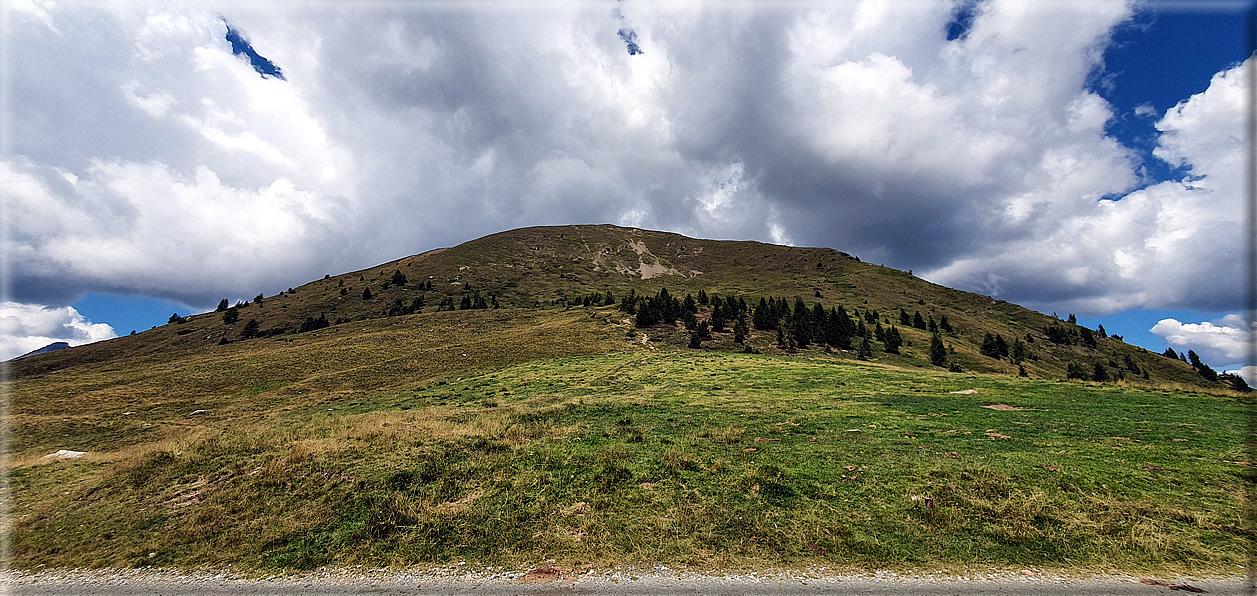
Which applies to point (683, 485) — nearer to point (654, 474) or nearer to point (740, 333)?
point (654, 474)

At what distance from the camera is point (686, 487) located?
1152 centimetres

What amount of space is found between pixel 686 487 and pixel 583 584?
466 centimetres

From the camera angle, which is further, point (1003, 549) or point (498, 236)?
point (498, 236)

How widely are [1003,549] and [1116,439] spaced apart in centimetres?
1123

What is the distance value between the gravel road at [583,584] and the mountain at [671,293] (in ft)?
115

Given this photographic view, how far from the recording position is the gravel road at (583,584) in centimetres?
704

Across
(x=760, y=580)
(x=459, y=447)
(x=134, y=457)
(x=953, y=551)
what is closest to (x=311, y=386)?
(x=134, y=457)

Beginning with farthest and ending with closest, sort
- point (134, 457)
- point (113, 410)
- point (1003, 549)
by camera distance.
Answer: point (113, 410) < point (134, 457) < point (1003, 549)

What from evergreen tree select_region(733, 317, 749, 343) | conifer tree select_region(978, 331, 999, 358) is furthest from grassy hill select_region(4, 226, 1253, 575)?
conifer tree select_region(978, 331, 999, 358)

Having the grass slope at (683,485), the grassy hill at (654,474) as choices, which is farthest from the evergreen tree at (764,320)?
the grass slope at (683,485)

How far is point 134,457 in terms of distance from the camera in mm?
14516

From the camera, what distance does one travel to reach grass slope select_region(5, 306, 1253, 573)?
8.56 meters

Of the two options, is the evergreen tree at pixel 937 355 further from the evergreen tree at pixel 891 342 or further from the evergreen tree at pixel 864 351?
the evergreen tree at pixel 864 351

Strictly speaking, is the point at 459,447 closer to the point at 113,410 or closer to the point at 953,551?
the point at 953,551
